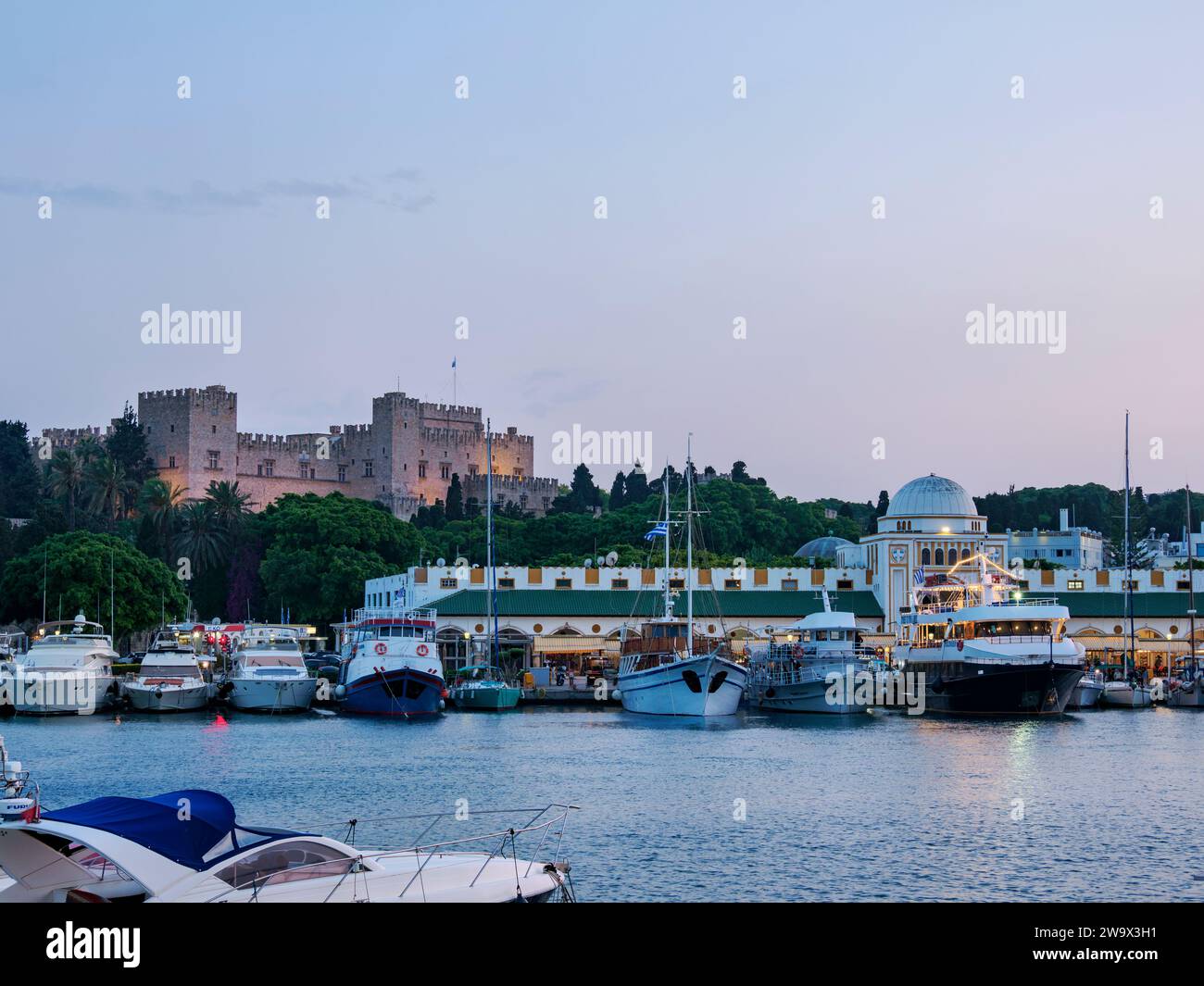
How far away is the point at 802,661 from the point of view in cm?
8494

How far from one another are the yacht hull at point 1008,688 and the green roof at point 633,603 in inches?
1107

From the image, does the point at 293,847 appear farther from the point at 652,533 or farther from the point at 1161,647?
the point at 1161,647

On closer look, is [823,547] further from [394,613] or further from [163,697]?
[163,697]

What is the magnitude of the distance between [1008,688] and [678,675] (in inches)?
612

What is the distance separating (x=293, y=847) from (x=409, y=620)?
58202 millimetres

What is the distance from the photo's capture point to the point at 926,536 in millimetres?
106438

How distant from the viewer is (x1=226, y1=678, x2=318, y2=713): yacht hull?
79750 mm

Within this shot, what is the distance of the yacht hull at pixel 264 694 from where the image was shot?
3140 inches

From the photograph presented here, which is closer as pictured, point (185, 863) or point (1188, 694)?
point (185, 863)

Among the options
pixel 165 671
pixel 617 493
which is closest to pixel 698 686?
pixel 165 671

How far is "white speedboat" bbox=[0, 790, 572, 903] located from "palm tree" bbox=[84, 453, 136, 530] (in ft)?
395

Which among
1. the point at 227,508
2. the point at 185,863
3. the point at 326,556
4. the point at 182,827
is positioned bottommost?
the point at 185,863

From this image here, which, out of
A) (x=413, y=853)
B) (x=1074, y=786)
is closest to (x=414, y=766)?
(x=1074, y=786)

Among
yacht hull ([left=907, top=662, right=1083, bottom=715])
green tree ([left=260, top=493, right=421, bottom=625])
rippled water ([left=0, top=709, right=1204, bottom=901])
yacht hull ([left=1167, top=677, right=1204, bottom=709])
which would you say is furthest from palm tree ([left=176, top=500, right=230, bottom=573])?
yacht hull ([left=1167, top=677, right=1204, bottom=709])
